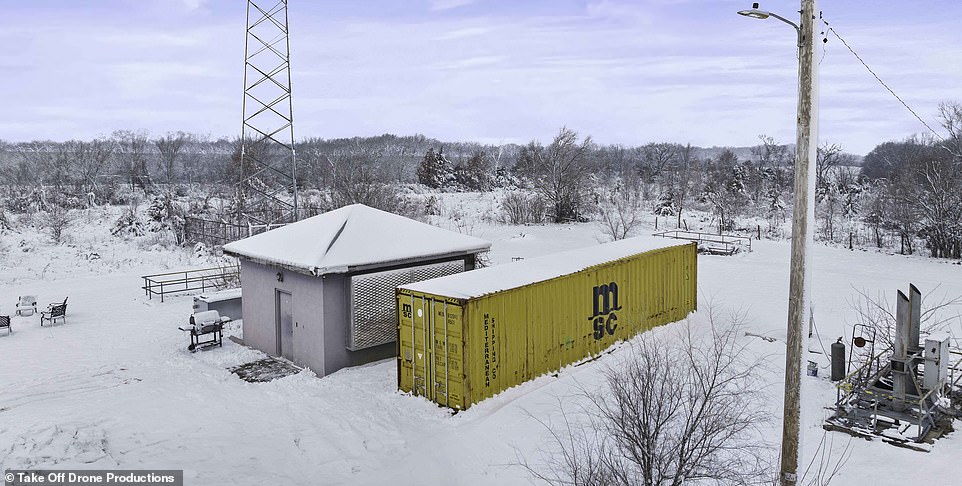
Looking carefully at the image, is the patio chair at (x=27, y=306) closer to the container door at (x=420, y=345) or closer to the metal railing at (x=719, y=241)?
the container door at (x=420, y=345)

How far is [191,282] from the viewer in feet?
80.6

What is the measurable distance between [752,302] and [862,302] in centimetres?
347

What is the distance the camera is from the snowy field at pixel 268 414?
9.34 meters

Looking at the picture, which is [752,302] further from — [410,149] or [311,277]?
[410,149]

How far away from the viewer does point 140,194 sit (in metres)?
56.5

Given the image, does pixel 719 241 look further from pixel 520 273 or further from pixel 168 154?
pixel 168 154

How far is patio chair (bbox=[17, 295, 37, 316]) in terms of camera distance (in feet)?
62.8

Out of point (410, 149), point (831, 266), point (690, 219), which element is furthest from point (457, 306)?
point (410, 149)

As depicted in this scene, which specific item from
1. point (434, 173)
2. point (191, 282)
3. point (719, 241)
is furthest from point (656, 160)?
point (191, 282)

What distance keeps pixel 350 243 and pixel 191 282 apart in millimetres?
13233

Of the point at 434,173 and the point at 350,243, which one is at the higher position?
the point at 434,173

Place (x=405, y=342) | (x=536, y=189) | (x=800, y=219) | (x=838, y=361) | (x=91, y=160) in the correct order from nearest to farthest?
(x=800, y=219) → (x=405, y=342) → (x=838, y=361) → (x=536, y=189) → (x=91, y=160)

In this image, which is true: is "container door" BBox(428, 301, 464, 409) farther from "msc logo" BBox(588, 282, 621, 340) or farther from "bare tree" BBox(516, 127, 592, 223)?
"bare tree" BBox(516, 127, 592, 223)

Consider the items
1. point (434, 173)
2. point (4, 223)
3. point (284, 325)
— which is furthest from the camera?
point (434, 173)
